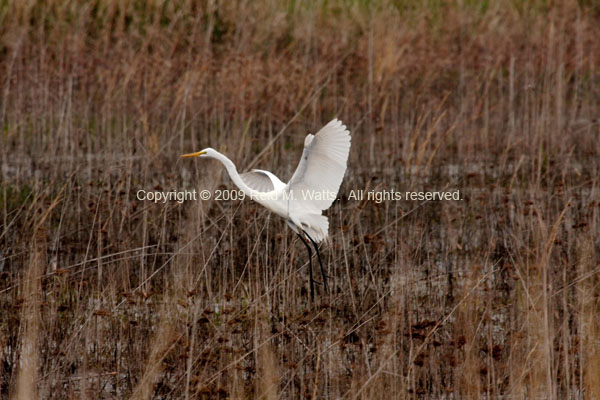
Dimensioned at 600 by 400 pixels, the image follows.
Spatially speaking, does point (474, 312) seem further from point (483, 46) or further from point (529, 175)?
point (483, 46)

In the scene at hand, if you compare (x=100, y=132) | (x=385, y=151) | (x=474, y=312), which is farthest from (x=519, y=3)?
(x=474, y=312)

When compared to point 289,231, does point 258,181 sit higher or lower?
higher

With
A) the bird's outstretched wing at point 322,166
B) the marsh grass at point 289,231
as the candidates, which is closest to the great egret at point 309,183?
the bird's outstretched wing at point 322,166

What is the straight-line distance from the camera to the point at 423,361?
3059 mm

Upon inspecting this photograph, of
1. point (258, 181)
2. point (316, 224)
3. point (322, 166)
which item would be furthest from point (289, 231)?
point (322, 166)

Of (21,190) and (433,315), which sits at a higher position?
(21,190)

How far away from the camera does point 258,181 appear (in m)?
4.21

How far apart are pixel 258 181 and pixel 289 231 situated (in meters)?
0.70

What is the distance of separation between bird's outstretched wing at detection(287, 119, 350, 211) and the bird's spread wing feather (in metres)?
0.24

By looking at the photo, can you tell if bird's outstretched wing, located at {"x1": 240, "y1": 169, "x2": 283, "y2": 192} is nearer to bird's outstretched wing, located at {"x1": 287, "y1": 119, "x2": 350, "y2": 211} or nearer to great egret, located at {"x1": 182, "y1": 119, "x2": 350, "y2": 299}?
great egret, located at {"x1": 182, "y1": 119, "x2": 350, "y2": 299}

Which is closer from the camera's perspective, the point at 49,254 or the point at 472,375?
the point at 472,375

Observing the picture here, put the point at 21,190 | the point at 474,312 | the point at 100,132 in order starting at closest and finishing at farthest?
the point at 474,312 < the point at 21,190 < the point at 100,132

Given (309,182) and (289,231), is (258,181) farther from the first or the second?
(289,231)

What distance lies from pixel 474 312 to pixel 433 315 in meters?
0.22
